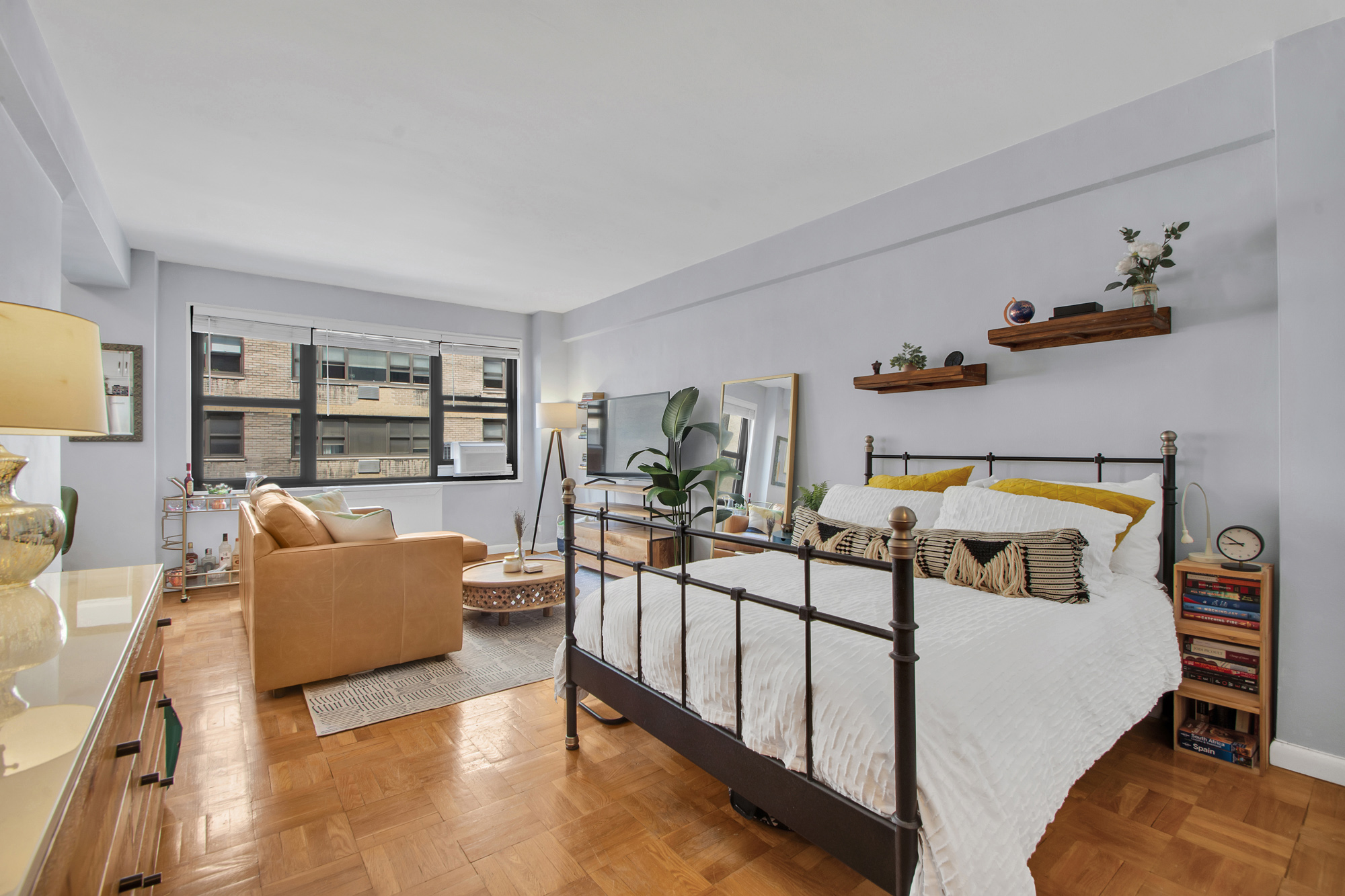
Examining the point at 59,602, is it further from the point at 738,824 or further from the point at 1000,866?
the point at 1000,866

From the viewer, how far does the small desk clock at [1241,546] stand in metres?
2.28

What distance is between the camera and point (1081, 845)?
5.97 ft

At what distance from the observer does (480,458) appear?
6.49m

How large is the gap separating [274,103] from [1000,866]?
354cm

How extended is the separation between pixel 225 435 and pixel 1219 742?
667 centimetres

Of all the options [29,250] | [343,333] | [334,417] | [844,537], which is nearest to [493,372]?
[343,333]

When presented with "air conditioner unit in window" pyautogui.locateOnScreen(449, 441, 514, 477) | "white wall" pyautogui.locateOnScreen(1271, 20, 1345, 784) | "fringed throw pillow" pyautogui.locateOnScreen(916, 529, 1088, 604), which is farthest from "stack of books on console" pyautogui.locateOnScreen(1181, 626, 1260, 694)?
"air conditioner unit in window" pyautogui.locateOnScreen(449, 441, 514, 477)

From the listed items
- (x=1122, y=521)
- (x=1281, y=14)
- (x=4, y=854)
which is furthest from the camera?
(x=1122, y=521)

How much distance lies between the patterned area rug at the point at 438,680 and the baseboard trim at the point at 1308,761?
2.58 metres

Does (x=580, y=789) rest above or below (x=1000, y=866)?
below

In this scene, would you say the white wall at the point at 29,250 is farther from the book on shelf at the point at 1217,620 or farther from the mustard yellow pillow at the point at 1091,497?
the book on shelf at the point at 1217,620

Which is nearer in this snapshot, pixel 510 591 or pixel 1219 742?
pixel 1219 742

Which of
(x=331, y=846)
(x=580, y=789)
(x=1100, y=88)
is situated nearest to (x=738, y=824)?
(x=580, y=789)

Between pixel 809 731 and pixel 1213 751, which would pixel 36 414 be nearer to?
pixel 809 731
